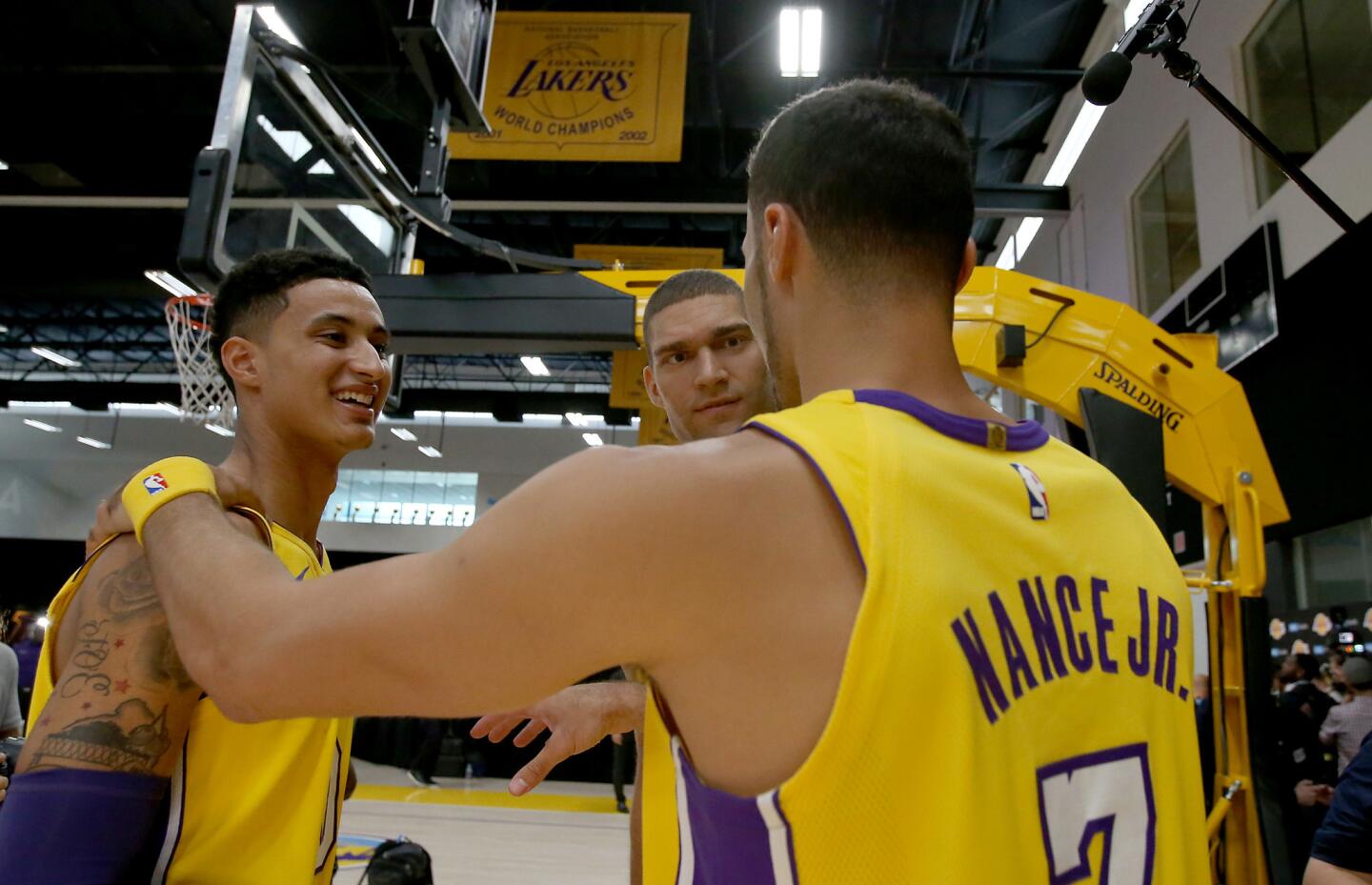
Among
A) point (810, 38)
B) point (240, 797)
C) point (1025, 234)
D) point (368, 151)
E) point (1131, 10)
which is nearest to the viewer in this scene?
point (240, 797)

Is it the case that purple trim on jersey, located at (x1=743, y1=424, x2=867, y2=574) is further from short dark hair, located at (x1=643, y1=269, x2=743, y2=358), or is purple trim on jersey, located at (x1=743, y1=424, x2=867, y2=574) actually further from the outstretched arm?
short dark hair, located at (x1=643, y1=269, x2=743, y2=358)

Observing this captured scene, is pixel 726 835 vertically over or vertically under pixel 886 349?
under

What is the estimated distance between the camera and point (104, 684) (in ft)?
5.24

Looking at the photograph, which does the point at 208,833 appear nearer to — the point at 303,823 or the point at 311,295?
the point at 303,823

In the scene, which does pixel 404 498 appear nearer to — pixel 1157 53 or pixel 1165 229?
pixel 1165 229

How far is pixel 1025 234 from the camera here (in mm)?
12922

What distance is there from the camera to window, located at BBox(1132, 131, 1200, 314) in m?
8.52

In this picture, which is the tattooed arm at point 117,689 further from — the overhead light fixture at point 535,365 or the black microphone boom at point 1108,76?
the overhead light fixture at point 535,365

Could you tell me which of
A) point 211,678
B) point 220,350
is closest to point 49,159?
point 220,350

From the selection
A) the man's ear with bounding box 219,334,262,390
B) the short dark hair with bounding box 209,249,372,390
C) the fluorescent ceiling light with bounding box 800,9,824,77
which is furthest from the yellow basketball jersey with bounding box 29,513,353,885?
the fluorescent ceiling light with bounding box 800,9,824,77

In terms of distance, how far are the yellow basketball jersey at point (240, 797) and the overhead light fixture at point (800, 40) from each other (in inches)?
303

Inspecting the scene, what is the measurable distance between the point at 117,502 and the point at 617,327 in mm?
3797

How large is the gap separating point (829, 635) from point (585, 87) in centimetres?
720

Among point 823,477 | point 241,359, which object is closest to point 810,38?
point 241,359
